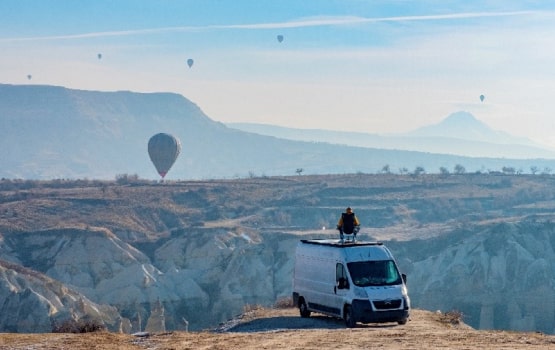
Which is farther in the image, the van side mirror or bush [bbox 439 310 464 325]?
bush [bbox 439 310 464 325]

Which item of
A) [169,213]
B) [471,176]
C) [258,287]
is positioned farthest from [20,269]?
[471,176]

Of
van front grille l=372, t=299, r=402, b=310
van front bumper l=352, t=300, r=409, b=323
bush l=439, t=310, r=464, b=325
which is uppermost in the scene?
van front grille l=372, t=299, r=402, b=310

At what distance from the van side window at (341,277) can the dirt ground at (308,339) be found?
1.07m

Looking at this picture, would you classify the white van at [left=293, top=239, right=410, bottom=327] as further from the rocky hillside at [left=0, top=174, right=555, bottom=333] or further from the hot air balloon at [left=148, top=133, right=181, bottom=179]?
the hot air balloon at [left=148, top=133, right=181, bottom=179]

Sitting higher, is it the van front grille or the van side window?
the van side window

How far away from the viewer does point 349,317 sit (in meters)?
30.5

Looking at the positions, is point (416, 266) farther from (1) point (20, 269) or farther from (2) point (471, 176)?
(2) point (471, 176)

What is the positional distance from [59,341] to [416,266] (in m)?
70.5

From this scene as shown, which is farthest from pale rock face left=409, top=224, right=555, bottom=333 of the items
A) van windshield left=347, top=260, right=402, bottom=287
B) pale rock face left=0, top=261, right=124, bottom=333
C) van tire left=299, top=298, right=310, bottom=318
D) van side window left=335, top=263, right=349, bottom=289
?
van side window left=335, top=263, right=349, bottom=289

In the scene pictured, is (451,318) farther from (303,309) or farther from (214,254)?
(214,254)

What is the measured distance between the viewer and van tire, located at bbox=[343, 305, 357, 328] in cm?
3027

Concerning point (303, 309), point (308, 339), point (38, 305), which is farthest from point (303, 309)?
point (38, 305)

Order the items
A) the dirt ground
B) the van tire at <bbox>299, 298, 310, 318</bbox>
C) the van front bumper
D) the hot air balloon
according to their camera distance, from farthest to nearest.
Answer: the hot air balloon
the van tire at <bbox>299, 298, 310, 318</bbox>
the van front bumper
the dirt ground

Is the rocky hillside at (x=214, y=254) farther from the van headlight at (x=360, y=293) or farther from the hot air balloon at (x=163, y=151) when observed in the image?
the van headlight at (x=360, y=293)
